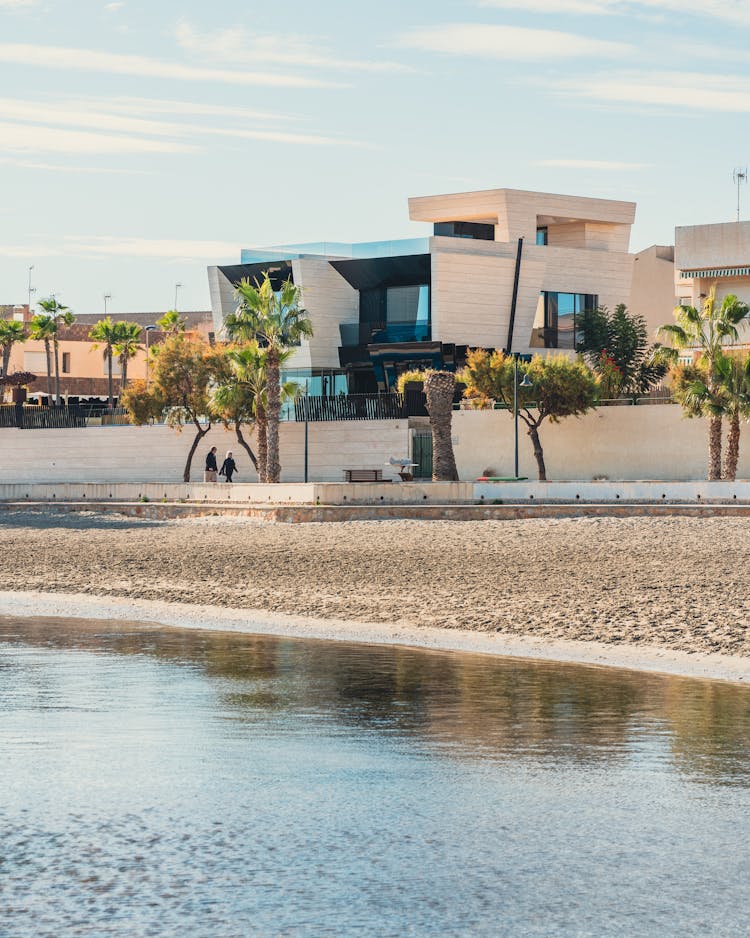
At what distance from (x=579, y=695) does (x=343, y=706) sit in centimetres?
260

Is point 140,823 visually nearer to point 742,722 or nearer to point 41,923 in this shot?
point 41,923

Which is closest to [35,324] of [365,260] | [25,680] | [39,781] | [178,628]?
[365,260]

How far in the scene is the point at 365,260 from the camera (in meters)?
60.9

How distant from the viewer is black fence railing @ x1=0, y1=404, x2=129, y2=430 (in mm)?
60500

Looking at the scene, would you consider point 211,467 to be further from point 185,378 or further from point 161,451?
point 161,451

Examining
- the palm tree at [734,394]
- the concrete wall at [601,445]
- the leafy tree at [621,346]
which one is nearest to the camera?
the palm tree at [734,394]

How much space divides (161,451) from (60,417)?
573cm

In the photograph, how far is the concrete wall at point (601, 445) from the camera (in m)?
49.8

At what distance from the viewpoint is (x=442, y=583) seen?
24.4m

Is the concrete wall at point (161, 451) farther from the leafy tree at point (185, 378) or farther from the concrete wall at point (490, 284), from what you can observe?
the concrete wall at point (490, 284)

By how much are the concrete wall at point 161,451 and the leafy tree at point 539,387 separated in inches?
154

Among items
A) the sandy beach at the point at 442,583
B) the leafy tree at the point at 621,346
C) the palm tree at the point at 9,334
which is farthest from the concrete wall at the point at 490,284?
the palm tree at the point at 9,334

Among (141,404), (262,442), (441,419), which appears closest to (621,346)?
(441,419)

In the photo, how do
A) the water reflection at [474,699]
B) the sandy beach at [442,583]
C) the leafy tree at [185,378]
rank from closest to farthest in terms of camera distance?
the water reflection at [474,699]
the sandy beach at [442,583]
the leafy tree at [185,378]
